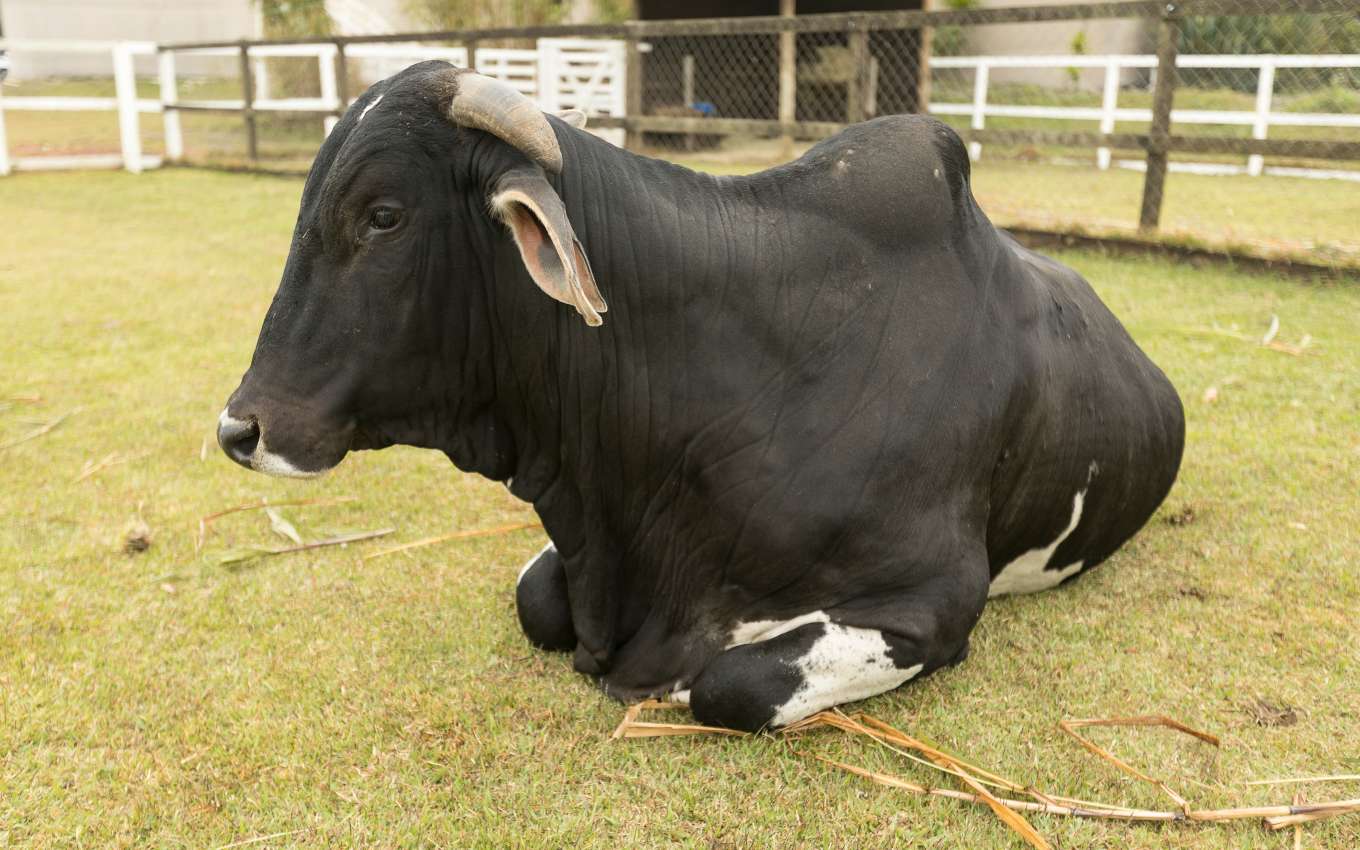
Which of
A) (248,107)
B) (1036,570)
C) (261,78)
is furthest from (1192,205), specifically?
(261,78)

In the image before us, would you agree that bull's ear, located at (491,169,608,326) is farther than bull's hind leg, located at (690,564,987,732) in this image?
No

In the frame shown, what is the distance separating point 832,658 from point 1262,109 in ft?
45.5

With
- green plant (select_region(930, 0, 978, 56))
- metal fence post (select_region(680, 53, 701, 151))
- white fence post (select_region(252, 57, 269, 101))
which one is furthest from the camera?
green plant (select_region(930, 0, 978, 56))

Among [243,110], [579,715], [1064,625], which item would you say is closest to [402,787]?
[579,715]

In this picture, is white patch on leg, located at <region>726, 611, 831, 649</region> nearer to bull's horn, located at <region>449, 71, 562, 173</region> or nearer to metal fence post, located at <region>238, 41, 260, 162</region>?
bull's horn, located at <region>449, 71, 562, 173</region>

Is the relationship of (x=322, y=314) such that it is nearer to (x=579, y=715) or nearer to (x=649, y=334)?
(x=649, y=334)

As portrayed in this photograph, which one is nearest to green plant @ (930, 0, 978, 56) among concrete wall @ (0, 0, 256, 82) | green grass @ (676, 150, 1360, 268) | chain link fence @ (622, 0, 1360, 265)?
chain link fence @ (622, 0, 1360, 265)

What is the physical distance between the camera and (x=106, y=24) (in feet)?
103

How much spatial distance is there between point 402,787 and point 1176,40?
7.74 metres

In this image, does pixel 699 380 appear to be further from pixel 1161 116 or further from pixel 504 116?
pixel 1161 116

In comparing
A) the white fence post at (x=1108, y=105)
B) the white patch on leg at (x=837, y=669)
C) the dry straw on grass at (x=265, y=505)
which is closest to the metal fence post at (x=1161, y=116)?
the dry straw on grass at (x=265, y=505)

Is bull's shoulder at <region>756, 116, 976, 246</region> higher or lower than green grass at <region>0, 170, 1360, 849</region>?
higher

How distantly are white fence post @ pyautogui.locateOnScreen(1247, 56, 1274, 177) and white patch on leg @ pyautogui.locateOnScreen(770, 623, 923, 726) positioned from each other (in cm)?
1285

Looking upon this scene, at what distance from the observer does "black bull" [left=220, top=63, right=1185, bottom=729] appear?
2.61 meters
